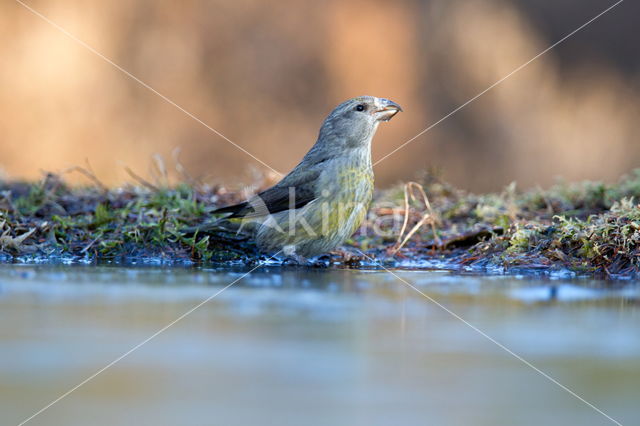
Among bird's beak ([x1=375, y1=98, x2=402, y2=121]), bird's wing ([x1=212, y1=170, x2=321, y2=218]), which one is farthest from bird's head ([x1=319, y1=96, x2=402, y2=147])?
bird's wing ([x1=212, y1=170, x2=321, y2=218])

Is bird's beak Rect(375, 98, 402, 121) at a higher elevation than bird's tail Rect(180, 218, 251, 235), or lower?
higher

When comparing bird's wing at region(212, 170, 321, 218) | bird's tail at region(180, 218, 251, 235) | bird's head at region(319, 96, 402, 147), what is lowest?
bird's tail at region(180, 218, 251, 235)

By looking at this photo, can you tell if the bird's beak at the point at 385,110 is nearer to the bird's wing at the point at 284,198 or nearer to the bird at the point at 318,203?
the bird at the point at 318,203

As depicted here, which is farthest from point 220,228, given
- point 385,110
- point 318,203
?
point 385,110

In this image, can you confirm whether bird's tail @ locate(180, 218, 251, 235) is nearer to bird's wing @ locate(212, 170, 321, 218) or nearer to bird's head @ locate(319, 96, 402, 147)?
bird's wing @ locate(212, 170, 321, 218)

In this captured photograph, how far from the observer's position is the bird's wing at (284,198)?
5234 mm

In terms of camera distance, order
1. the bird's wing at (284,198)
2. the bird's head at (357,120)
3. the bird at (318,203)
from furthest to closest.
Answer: the bird's head at (357,120), the bird's wing at (284,198), the bird at (318,203)

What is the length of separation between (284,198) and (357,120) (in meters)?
0.85

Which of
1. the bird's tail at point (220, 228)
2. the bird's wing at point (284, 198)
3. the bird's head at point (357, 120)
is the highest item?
the bird's head at point (357, 120)

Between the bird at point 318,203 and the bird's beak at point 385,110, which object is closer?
the bird at point 318,203

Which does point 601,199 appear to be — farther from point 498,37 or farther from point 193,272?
point 498,37

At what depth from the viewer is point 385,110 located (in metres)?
5.81

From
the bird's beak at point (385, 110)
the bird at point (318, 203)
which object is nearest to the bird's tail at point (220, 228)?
the bird at point (318, 203)

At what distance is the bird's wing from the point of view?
17.2ft
